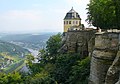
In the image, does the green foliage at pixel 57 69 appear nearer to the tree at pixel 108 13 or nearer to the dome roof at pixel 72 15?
the tree at pixel 108 13

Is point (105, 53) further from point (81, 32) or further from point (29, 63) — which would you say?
point (29, 63)

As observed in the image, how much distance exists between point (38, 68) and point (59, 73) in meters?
12.4

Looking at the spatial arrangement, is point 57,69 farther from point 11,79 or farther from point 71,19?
point 71,19

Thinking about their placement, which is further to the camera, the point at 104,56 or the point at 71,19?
the point at 71,19

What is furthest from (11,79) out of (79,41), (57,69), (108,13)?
(108,13)

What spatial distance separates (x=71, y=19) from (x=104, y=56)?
39298 millimetres

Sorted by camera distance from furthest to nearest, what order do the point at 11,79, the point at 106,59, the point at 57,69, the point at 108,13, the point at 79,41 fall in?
the point at 11,79
the point at 79,41
the point at 57,69
the point at 108,13
the point at 106,59

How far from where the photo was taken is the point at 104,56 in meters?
27.1

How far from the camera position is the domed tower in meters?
66.0

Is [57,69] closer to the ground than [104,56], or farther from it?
closer to the ground

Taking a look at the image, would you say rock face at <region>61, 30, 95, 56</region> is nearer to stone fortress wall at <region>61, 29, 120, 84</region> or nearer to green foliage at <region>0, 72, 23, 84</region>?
green foliage at <region>0, 72, 23, 84</region>

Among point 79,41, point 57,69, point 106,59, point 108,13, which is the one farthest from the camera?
point 79,41

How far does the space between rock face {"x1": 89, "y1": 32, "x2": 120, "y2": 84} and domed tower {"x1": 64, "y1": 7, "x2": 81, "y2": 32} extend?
37120mm

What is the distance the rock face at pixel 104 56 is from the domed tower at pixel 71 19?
122 ft
